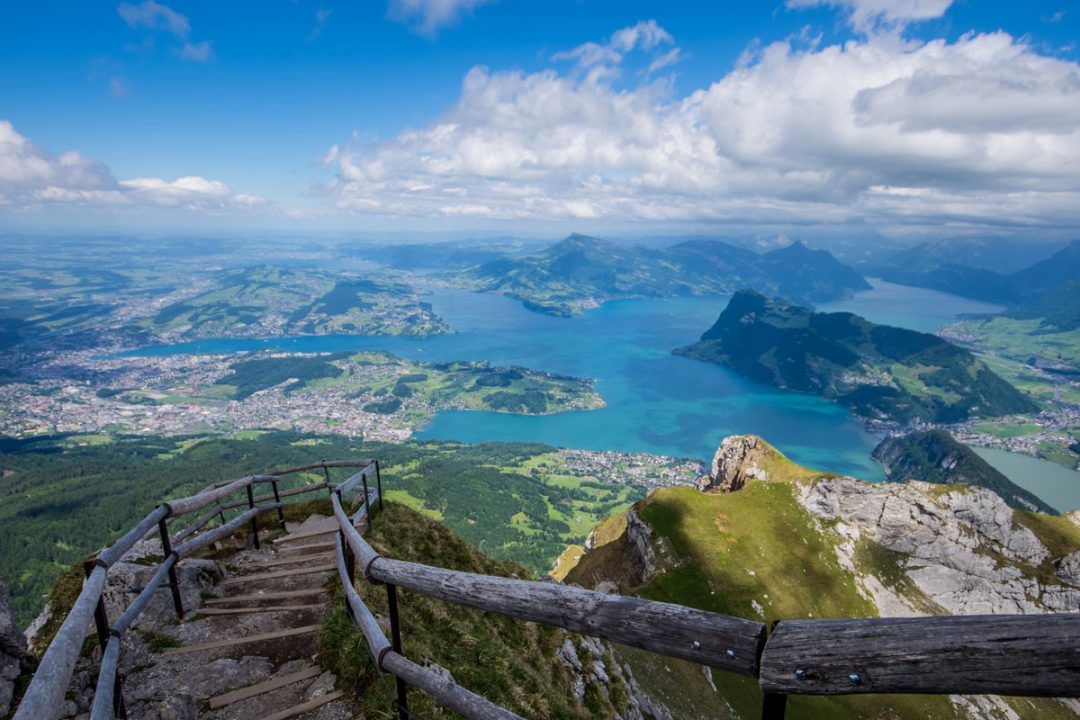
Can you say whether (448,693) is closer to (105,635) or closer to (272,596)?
(105,635)

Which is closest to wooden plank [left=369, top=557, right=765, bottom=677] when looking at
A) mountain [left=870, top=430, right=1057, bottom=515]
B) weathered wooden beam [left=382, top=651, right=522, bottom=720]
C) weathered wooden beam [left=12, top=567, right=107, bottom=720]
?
weathered wooden beam [left=382, top=651, right=522, bottom=720]

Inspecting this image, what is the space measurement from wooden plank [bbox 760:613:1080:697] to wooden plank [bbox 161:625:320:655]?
848 centimetres

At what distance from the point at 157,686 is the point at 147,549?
7.41m

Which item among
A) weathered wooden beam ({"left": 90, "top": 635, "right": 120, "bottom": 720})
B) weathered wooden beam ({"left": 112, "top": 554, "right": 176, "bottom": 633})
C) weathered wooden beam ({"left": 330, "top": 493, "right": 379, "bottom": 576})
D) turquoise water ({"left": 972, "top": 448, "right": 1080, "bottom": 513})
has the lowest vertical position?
turquoise water ({"left": 972, "top": 448, "right": 1080, "bottom": 513})

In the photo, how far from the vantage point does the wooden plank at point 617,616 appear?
9.12 ft

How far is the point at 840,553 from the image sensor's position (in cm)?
5756

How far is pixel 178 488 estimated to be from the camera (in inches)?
4417

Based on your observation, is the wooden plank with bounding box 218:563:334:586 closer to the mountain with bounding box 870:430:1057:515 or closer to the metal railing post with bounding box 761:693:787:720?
the metal railing post with bounding box 761:693:787:720

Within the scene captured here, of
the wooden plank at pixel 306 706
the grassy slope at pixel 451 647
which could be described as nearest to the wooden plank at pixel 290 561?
the grassy slope at pixel 451 647

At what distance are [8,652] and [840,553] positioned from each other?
Result: 6818cm

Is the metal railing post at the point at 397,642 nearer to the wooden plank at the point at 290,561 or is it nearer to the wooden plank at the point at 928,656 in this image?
the wooden plank at the point at 928,656

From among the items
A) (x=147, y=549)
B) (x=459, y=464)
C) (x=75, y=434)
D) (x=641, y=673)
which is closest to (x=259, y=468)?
(x=459, y=464)

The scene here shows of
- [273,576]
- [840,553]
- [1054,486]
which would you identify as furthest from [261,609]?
[1054,486]

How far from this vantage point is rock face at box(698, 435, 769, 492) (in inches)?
2891
